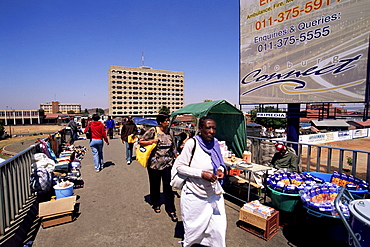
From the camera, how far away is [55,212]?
367cm

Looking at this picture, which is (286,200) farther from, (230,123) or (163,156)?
(230,123)

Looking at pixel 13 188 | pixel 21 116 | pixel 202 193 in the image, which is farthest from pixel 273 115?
pixel 21 116

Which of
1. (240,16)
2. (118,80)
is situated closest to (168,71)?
(118,80)

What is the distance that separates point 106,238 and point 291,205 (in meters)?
3.06

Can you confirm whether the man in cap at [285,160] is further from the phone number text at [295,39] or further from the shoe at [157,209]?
the phone number text at [295,39]

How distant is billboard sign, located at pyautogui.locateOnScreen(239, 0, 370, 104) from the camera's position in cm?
764

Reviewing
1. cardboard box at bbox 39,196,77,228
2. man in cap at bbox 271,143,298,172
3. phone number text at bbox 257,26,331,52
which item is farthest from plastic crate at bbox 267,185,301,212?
phone number text at bbox 257,26,331,52

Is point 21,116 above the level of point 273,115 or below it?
below

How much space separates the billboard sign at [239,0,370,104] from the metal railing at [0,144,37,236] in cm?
954

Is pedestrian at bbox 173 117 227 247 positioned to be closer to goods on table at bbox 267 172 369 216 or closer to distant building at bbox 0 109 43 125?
goods on table at bbox 267 172 369 216

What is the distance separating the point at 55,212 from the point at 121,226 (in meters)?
1.20

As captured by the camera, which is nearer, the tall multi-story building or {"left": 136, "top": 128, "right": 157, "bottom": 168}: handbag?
{"left": 136, "top": 128, "right": 157, "bottom": 168}: handbag

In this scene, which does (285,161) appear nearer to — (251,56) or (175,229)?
(175,229)

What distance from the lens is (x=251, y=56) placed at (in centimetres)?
1055
